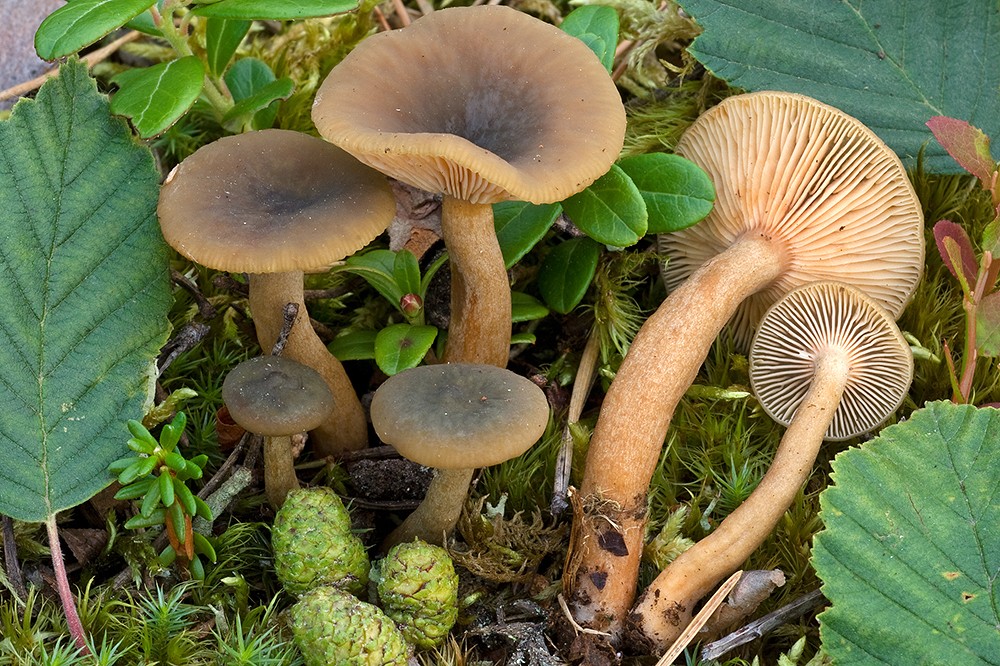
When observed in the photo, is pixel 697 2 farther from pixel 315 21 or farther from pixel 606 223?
pixel 315 21

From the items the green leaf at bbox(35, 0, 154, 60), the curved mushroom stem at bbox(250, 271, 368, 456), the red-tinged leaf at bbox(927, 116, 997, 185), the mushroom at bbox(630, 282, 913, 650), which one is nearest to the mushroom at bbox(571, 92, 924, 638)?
the mushroom at bbox(630, 282, 913, 650)

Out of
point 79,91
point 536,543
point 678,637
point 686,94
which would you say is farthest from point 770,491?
point 79,91

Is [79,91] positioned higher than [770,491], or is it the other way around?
[79,91]

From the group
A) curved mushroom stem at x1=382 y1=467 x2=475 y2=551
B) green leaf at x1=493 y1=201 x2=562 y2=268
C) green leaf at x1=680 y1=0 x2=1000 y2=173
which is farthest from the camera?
green leaf at x1=680 y1=0 x2=1000 y2=173

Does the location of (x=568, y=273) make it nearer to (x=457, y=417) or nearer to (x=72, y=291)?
(x=457, y=417)

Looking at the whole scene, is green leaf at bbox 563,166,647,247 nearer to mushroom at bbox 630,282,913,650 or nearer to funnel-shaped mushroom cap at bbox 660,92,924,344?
funnel-shaped mushroom cap at bbox 660,92,924,344
